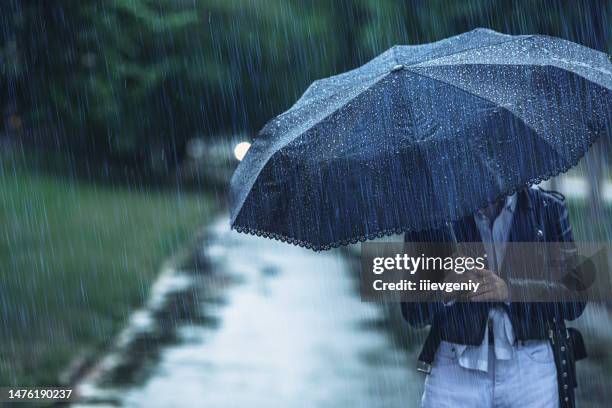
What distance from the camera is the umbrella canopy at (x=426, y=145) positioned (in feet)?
9.56

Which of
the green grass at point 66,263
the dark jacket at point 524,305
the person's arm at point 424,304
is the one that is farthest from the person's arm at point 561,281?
the green grass at point 66,263

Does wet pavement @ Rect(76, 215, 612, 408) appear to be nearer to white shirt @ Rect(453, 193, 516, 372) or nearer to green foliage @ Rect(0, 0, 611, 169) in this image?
green foliage @ Rect(0, 0, 611, 169)

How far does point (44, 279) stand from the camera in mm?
10461

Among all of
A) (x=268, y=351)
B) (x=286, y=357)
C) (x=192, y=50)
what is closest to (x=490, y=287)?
(x=286, y=357)

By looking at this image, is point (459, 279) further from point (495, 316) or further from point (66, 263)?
point (66, 263)

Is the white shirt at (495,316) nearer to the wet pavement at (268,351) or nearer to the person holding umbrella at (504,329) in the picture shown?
the person holding umbrella at (504,329)

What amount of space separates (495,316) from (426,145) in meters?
0.74

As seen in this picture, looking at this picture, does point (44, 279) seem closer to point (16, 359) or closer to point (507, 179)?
point (16, 359)

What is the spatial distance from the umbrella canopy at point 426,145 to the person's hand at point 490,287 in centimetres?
37

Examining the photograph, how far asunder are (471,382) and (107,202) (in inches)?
675

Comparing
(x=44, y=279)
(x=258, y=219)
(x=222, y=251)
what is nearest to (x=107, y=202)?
(x=222, y=251)

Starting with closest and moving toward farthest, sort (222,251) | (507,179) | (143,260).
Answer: (507,179)
(143,260)
(222,251)

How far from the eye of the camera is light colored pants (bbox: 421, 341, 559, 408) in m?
3.23

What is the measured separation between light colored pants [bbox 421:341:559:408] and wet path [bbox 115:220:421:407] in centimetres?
394
